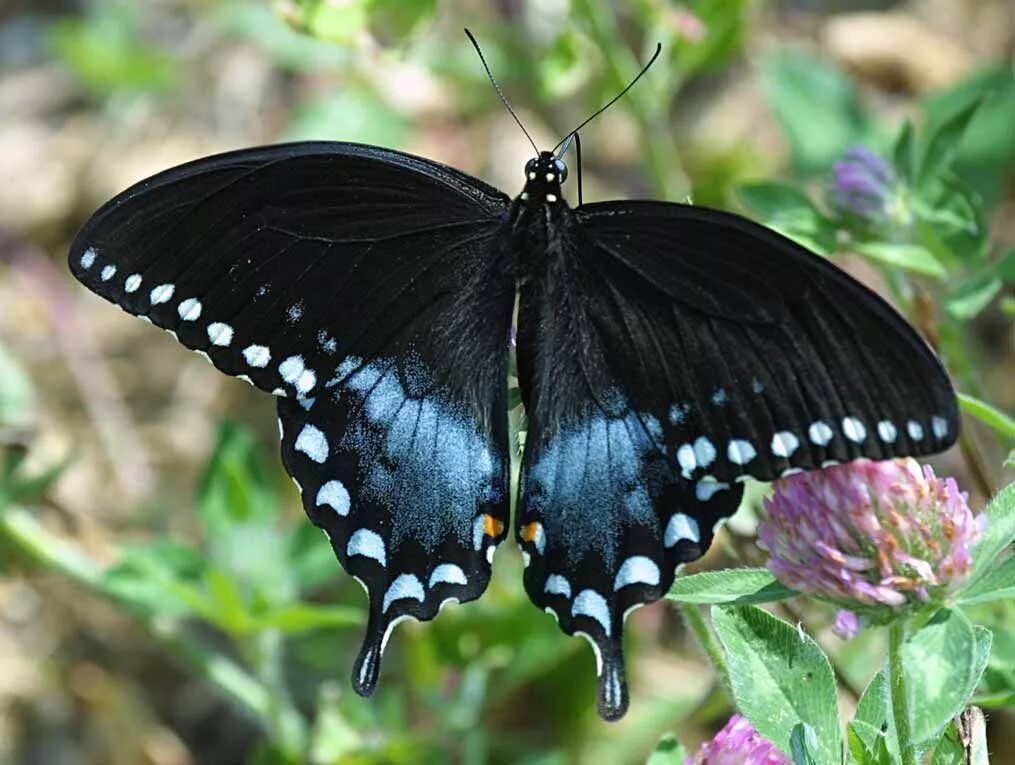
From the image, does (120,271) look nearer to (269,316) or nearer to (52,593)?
(269,316)

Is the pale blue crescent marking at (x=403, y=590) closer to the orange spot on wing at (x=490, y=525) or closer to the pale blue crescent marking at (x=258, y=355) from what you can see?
the orange spot on wing at (x=490, y=525)

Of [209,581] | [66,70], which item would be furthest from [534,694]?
[66,70]

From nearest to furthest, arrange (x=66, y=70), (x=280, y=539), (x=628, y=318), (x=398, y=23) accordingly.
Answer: (x=628, y=318) → (x=280, y=539) → (x=398, y=23) → (x=66, y=70)

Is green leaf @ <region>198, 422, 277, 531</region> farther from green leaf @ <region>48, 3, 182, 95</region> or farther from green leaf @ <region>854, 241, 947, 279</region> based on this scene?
green leaf @ <region>48, 3, 182, 95</region>

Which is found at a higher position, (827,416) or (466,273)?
(466,273)

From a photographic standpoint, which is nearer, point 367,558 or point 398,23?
point 367,558

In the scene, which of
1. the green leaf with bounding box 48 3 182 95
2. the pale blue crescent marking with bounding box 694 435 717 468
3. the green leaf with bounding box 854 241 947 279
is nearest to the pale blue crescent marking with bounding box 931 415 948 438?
the pale blue crescent marking with bounding box 694 435 717 468
